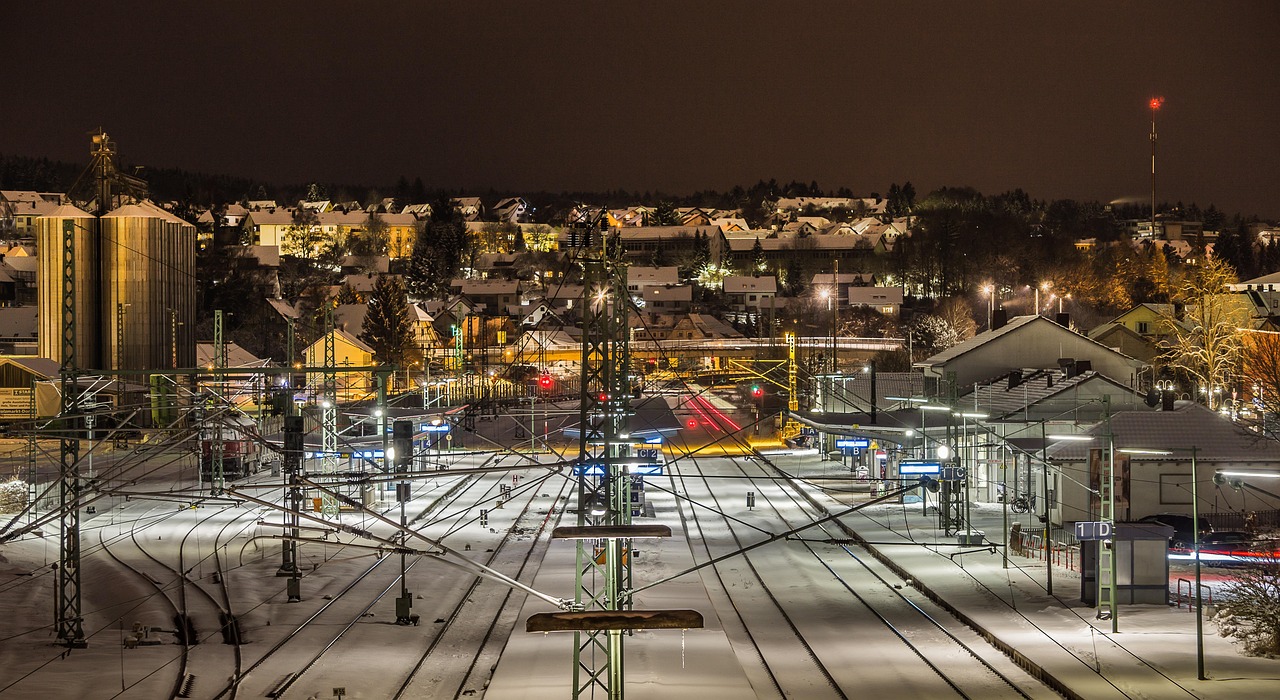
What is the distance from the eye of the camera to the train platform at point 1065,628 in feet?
55.3

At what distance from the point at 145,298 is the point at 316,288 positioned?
61.3 m

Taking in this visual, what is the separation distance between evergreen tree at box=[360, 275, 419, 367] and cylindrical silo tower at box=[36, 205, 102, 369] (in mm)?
25181

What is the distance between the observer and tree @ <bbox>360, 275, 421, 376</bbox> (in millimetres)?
87625

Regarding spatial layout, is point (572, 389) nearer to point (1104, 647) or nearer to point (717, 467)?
point (717, 467)

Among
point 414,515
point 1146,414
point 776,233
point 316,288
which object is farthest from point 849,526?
point 776,233

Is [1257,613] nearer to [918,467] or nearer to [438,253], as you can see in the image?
[918,467]

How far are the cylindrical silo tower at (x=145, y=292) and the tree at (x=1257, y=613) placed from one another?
5021 cm

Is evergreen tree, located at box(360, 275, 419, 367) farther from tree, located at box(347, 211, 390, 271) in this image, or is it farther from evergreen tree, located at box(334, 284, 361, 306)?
tree, located at box(347, 211, 390, 271)

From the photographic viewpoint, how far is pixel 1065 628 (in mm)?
20766

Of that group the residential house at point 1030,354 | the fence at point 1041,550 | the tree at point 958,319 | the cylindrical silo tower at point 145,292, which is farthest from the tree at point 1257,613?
the tree at point 958,319

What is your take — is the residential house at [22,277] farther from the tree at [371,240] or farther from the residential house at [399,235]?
the residential house at [399,235]

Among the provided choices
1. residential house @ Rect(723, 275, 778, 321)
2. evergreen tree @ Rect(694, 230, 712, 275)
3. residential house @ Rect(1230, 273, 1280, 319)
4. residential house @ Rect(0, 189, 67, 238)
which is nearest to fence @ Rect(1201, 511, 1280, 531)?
residential house @ Rect(1230, 273, 1280, 319)

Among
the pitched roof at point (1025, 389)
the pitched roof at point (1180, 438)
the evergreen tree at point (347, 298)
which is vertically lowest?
the pitched roof at point (1180, 438)

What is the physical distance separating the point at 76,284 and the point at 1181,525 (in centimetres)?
5126
